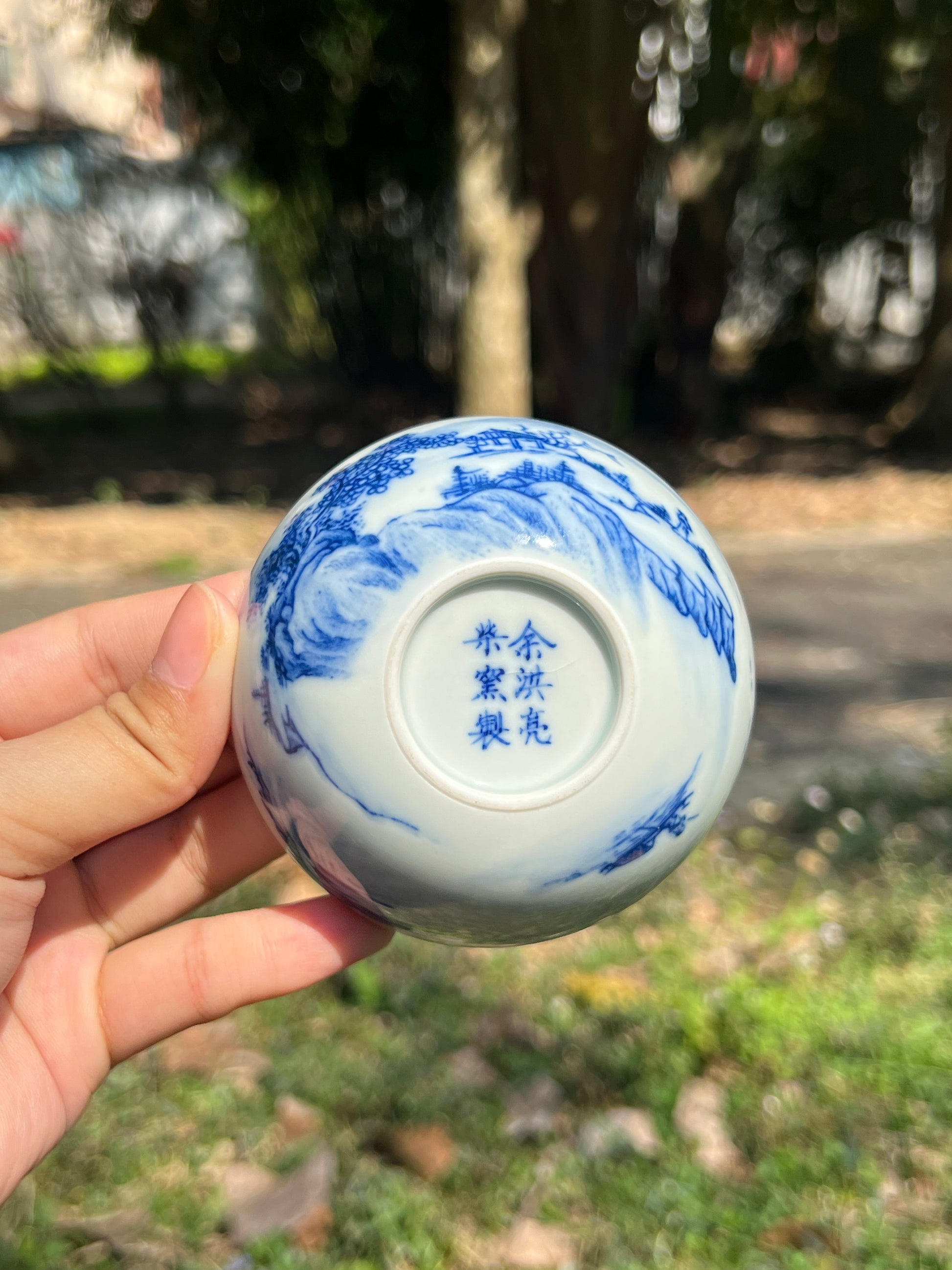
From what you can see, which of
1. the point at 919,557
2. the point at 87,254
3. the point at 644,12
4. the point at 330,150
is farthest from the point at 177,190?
the point at 919,557

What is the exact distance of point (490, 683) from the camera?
5.16 feet

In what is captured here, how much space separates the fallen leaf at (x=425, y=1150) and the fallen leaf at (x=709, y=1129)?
56cm

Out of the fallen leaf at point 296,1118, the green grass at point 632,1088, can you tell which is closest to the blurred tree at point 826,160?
the green grass at point 632,1088

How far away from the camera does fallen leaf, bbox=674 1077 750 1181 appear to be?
2.58 meters

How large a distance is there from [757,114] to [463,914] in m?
8.61

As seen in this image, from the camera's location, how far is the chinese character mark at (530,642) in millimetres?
1588

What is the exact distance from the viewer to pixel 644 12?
23.5 feet

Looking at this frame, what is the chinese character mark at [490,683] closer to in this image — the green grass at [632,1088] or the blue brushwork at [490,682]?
the blue brushwork at [490,682]

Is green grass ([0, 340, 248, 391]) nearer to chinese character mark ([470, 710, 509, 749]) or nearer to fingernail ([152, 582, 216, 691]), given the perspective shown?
fingernail ([152, 582, 216, 691])

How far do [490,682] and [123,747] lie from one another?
680 millimetres

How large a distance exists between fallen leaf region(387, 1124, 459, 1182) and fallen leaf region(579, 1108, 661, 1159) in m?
0.32

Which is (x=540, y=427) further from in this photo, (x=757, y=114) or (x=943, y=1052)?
(x=757, y=114)

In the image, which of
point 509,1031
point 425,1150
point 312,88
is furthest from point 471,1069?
point 312,88

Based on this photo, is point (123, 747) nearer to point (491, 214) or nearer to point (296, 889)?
point (296, 889)
